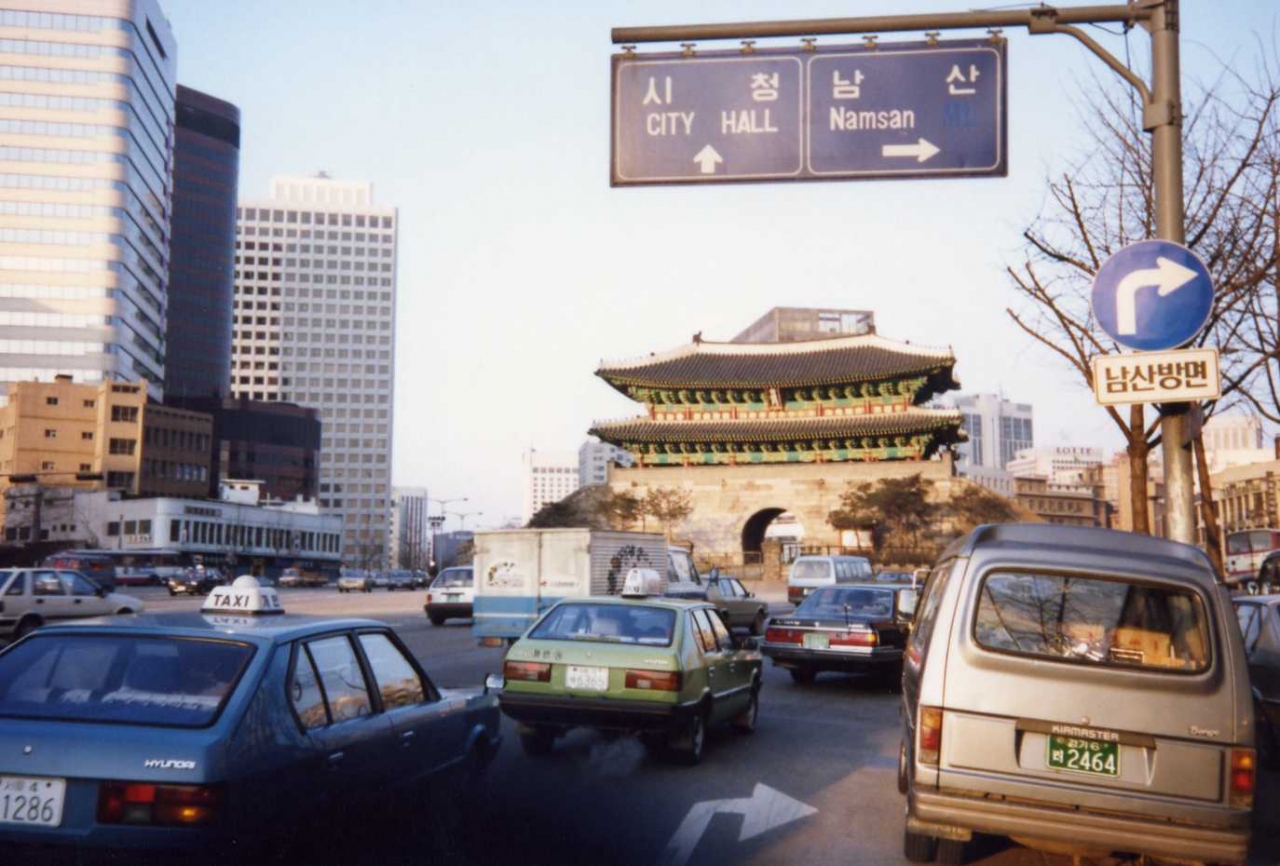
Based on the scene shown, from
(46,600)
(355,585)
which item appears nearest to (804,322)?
(355,585)

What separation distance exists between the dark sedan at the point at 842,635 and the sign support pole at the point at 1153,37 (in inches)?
309

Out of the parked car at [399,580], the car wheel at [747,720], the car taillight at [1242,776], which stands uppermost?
the car taillight at [1242,776]

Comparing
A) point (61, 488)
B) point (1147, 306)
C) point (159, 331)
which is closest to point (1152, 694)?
point (1147, 306)

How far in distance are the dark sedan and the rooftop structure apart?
2122 inches

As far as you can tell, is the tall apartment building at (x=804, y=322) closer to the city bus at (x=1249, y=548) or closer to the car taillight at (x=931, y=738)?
the city bus at (x=1249, y=548)

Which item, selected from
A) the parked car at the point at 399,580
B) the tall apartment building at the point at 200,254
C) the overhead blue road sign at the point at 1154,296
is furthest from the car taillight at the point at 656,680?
the tall apartment building at the point at 200,254

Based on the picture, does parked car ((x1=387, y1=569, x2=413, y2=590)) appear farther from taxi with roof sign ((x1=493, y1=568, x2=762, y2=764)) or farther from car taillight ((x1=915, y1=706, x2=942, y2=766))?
car taillight ((x1=915, y1=706, x2=942, y2=766))

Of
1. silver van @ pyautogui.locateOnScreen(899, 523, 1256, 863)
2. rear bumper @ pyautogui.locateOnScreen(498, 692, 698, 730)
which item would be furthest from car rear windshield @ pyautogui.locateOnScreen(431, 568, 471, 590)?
silver van @ pyautogui.locateOnScreen(899, 523, 1256, 863)

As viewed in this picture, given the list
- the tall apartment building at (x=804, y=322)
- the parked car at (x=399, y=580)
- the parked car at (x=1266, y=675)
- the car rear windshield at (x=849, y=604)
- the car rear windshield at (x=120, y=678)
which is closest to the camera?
the car rear windshield at (x=120, y=678)

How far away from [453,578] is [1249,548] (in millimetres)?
25293

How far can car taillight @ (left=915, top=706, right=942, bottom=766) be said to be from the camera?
19.4ft

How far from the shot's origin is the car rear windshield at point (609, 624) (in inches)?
389

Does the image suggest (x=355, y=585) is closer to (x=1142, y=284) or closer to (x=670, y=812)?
(x=670, y=812)

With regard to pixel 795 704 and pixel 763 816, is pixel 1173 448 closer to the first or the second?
pixel 763 816
